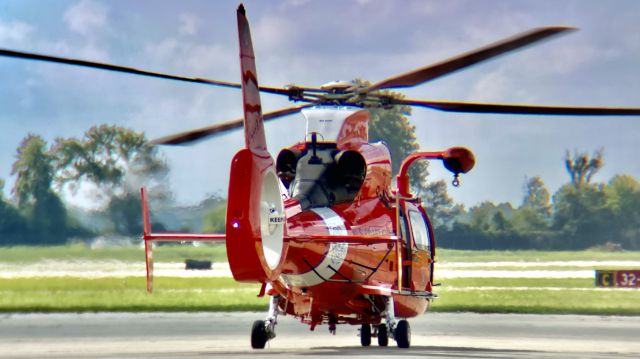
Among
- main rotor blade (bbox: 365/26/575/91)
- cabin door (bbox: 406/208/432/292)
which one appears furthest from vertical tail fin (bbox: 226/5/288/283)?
cabin door (bbox: 406/208/432/292)

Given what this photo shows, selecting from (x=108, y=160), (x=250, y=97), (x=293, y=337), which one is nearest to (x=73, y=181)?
(x=108, y=160)

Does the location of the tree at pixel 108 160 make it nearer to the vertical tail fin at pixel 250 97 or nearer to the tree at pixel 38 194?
the tree at pixel 38 194

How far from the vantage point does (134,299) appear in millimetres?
36188

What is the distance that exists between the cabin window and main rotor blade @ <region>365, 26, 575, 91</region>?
440cm

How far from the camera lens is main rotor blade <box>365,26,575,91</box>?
55.6ft

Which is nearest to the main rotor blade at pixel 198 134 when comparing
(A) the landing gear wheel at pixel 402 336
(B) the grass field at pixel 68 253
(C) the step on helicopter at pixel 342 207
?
(C) the step on helicopter at pixel 342 207

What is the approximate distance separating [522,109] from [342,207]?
3290 millimetres

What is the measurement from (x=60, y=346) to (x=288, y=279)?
4.65 meters

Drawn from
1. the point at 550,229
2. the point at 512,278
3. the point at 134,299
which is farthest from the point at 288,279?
the point at 550,229

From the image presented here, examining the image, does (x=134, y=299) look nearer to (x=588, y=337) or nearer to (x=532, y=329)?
(x=532, y=329)

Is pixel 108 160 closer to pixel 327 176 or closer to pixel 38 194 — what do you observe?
pixel 38 194

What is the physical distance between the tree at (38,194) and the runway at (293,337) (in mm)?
6970

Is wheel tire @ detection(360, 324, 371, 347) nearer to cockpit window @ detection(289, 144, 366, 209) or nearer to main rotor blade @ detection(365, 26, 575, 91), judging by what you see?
cockpit window @ detection(289, 144, 366, 209)

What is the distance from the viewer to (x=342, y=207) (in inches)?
814
